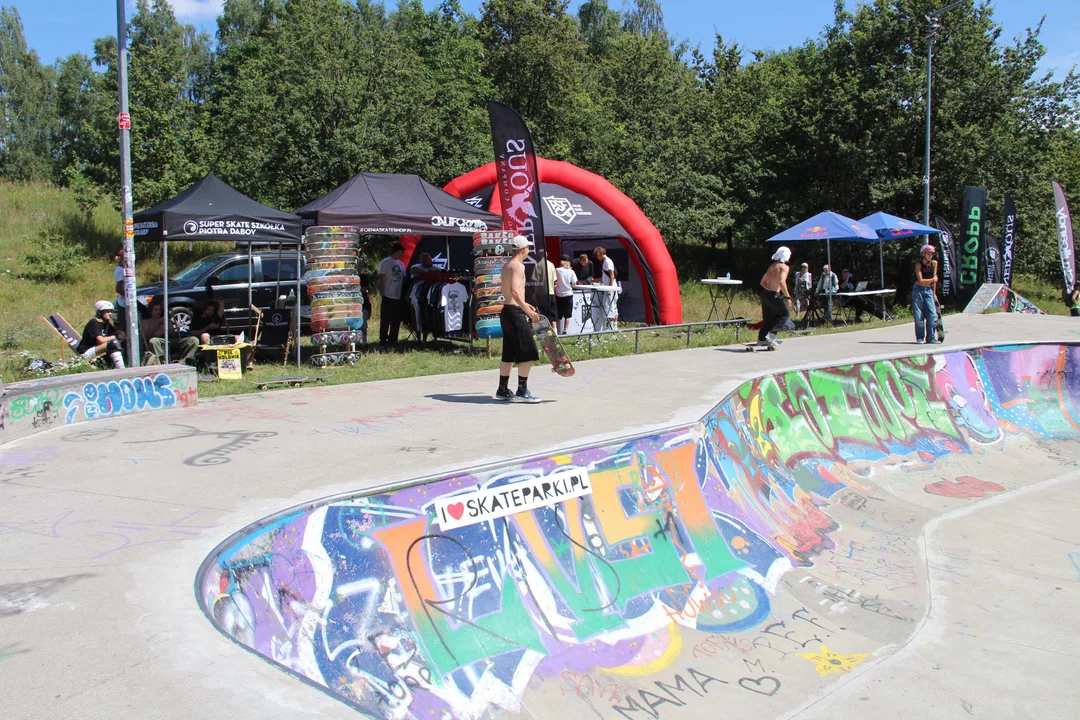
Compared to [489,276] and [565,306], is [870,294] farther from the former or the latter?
[489,276]

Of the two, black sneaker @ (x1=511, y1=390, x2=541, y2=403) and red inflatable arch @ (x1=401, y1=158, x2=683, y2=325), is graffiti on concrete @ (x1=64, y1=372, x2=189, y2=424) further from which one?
red inflatable arch @ (x1=401, y1=158, x2=683, y2=325)

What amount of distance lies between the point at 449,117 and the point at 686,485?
19721mm

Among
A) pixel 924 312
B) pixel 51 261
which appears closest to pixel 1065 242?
pixel 924 312

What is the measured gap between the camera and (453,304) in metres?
13.3

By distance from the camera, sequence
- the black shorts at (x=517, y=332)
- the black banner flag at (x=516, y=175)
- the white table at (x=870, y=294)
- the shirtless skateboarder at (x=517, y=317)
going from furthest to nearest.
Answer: the white table at (x=870, y=294) < the black banner flag at (x=516, y=175) < the black shorts at (x=517, y=332) < the shirtless skateboarder at (x=517, y=317)

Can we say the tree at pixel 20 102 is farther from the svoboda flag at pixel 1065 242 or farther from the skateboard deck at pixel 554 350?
the svoboda flag at pixel 1065 242

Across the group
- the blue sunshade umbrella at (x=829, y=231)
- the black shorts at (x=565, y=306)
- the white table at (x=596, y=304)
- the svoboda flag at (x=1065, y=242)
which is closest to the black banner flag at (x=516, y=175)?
the black shorts at (x=565, y=306)

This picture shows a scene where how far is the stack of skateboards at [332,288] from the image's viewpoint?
11.9 m

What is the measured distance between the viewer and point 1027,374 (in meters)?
13.3

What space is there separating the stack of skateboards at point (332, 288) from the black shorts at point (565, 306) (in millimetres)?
4219

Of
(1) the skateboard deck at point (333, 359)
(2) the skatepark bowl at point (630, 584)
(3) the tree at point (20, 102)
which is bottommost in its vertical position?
(2) the skatepark bowl at point (630, 584)

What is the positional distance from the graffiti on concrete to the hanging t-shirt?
5.12 metres

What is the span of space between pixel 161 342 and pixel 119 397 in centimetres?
325

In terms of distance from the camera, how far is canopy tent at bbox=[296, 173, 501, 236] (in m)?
11.9
